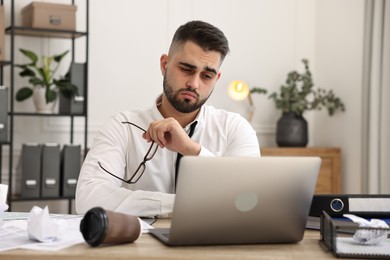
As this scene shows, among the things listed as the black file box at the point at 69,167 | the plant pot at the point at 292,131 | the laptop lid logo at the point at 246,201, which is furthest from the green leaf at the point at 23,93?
the laptop lid logo at the point at 246,201

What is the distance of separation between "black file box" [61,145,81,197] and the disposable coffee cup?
2.90 meters

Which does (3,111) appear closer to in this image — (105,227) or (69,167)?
(69,167)

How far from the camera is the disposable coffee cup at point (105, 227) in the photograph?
1.39 m

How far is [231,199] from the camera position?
1.44 metres

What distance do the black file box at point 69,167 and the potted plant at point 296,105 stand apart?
1.35 m

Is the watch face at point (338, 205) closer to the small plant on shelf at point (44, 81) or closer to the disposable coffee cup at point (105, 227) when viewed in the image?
the disposable coffee cup at point (105, 227)

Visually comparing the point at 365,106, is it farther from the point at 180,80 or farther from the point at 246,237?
the point at 246,237

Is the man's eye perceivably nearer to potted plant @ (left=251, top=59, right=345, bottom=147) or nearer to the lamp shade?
the lamp shade

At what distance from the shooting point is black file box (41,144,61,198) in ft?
14.0

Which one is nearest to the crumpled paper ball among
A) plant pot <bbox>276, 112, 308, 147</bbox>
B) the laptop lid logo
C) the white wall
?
the laptop lid logo

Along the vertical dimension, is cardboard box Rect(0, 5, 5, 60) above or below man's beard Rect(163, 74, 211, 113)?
above

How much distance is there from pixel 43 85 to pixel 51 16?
1.36ft

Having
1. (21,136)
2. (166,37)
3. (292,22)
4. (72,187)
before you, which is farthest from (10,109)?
(292,22)

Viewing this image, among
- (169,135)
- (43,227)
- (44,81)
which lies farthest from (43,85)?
(43,227)
